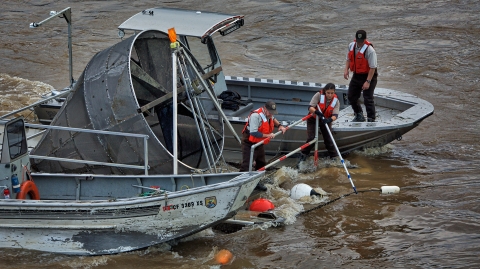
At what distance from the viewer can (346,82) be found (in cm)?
1794

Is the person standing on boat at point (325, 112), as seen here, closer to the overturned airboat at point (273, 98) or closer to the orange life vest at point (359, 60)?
the overturned airboat at point (273, 98)

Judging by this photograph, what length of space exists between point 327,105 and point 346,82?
19.8 ft

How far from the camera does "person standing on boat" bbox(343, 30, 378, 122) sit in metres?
12.4

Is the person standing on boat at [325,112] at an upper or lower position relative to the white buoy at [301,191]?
upper

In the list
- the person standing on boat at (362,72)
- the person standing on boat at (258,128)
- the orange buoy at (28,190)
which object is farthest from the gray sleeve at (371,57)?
the orange buoy at (28,190)

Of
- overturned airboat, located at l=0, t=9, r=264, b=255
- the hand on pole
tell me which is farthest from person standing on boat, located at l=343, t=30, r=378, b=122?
overturned airboat, located at l=0, t=9, r=264, b=255

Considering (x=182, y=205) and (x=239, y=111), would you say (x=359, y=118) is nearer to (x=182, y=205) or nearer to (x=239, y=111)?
(x=239, y=111)

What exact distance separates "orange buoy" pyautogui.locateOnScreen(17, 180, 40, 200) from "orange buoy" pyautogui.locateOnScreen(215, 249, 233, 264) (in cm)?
258

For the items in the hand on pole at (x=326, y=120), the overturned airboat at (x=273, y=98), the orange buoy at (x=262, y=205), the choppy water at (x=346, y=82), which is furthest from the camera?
the overturned airboat at (x=273, y=98)

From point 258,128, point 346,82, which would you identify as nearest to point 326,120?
point 258,128

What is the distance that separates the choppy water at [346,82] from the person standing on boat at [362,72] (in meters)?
0.82

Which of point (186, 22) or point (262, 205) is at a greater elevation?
point (186, 22)

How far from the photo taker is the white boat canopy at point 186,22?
1300 centimetres

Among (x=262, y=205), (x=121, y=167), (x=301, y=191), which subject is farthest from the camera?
(x=301, y=191)
